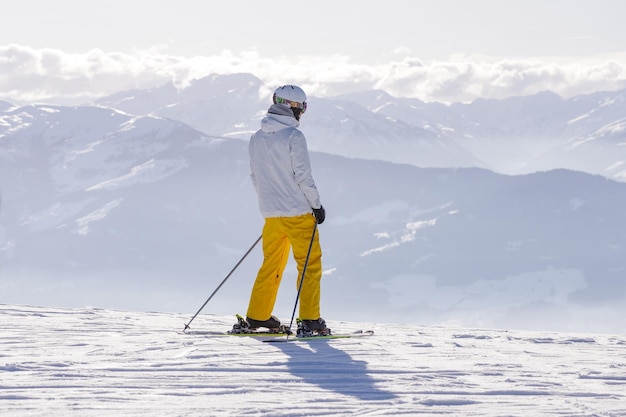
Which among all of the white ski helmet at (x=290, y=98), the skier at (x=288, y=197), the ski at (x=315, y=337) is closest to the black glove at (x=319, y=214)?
the skier at (x=288, y=197)

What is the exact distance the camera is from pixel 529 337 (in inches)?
298

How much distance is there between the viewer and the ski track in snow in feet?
13.9

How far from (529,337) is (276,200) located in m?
2.39

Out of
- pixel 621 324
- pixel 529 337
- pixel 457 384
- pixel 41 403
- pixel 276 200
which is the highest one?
pixel 621 324

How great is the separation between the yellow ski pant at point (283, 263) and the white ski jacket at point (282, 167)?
0.34 ft

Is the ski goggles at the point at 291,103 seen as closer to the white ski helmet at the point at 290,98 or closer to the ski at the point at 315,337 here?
the white ski helmet at the point at 290,98

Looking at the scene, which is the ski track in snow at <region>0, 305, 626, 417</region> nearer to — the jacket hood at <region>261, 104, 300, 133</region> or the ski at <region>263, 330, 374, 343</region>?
the ski at <region>263, 330, 374, 343</region>

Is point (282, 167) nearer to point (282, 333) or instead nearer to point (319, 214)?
point (319, 214)

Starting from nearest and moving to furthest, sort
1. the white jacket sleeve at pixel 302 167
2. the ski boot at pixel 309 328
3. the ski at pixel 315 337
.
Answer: the ski at pixel 315 337
the white jacket sleeve at pixel 302 167
the ski boot at pixel 309 328

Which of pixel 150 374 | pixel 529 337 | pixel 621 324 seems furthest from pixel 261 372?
pixel 621 324

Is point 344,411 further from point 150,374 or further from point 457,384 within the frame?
point 150,374

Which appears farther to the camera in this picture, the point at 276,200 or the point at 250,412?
the point at 276,200

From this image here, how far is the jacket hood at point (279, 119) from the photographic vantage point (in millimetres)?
6973

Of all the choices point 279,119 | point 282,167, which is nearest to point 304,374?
point 282,167
